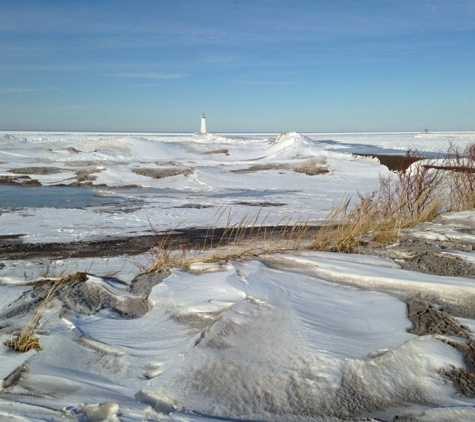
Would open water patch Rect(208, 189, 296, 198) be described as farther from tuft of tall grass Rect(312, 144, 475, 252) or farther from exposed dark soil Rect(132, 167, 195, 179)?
tuft of tall grass Rect(312, 144, 475, 252)

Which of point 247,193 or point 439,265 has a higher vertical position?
point 439,265

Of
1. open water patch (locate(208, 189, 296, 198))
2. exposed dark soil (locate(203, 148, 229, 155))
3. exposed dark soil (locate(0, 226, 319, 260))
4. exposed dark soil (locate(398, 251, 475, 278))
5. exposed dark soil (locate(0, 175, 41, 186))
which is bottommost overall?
exposed dark soil (locate(0, 226, 319, 260))

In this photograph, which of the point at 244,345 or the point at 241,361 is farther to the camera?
the point at 244,345

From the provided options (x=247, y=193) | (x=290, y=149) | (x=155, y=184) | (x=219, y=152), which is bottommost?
(x=247, y=193)

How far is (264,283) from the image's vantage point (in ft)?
11.9

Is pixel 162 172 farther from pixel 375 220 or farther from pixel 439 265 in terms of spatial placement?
pixel 439 265

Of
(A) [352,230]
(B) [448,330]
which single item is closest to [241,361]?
(B) [448,330]

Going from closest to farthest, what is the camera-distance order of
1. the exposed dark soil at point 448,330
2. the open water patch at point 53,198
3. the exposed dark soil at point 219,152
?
the exposed dark soil at point 448,330 → the open water patch at point 53,198 → the exposed dark soil at point 219,152

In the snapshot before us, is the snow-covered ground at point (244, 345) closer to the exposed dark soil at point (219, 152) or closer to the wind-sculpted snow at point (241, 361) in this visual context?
the wind-sculpted snow at point (241, 361)

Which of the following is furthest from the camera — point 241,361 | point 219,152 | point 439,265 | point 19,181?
point 219,152

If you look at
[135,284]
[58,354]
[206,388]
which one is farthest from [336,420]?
[135,284]

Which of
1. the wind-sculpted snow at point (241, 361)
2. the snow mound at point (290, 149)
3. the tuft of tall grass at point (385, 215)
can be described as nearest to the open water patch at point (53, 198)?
the tuft of tall grass at point (385, 215)

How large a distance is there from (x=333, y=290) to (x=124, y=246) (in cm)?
450

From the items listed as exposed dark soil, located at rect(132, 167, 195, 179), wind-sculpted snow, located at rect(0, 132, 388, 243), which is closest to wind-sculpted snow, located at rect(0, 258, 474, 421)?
wind-sculpted snow, located at rect(0, 132, 388, 243)
